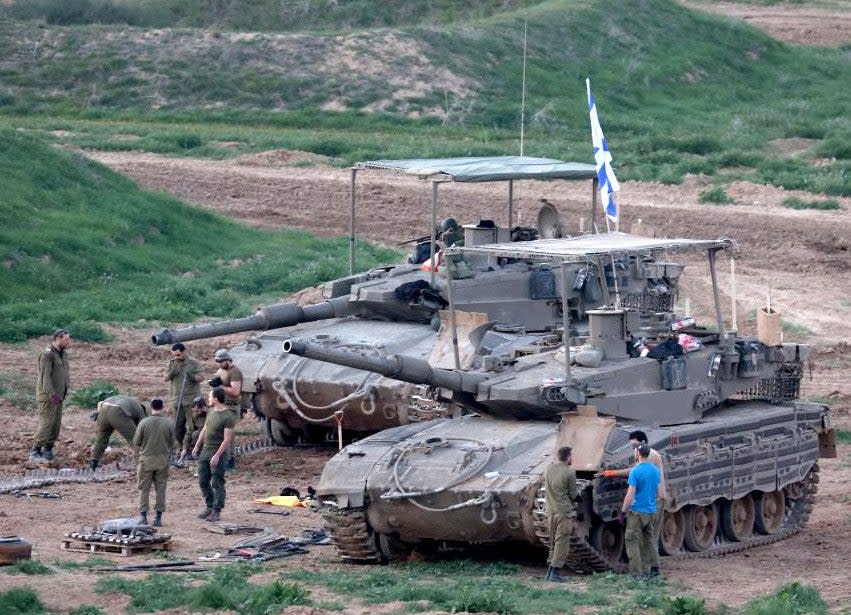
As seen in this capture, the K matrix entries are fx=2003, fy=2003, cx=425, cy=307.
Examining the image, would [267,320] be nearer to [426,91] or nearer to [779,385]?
[779,385]

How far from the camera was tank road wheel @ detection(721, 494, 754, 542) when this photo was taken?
696 inches

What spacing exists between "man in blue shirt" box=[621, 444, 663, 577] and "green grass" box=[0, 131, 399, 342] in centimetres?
1306

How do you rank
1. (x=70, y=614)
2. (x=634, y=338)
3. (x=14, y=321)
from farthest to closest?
(x=14, y=321) → (x=634, y=338) → (x=70, y=614)

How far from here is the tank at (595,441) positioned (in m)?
15.9

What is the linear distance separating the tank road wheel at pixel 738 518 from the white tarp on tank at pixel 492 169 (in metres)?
5.48

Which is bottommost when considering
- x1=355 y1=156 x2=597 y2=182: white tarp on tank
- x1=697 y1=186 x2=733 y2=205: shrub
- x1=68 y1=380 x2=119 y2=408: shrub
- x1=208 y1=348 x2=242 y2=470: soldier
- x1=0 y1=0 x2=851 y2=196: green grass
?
x1=68 y1=380 x2=119 y2=408: shrub

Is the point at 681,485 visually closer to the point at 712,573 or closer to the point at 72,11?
the point at 712,573

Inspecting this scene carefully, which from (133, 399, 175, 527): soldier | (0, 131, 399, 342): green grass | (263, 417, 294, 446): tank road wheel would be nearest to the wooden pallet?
(133, 399, 175, 527): soldier

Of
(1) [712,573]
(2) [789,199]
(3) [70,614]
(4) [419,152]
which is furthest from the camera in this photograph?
(4) [419,152]

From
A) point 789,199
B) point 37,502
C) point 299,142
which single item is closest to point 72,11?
point 299,142

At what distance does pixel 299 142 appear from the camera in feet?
135

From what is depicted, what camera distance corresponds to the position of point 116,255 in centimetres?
3083

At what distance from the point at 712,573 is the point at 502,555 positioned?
1.78 metres

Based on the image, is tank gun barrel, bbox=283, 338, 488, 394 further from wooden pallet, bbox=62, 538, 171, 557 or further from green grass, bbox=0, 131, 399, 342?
green grass, bbox=0, 131, 399, 342
